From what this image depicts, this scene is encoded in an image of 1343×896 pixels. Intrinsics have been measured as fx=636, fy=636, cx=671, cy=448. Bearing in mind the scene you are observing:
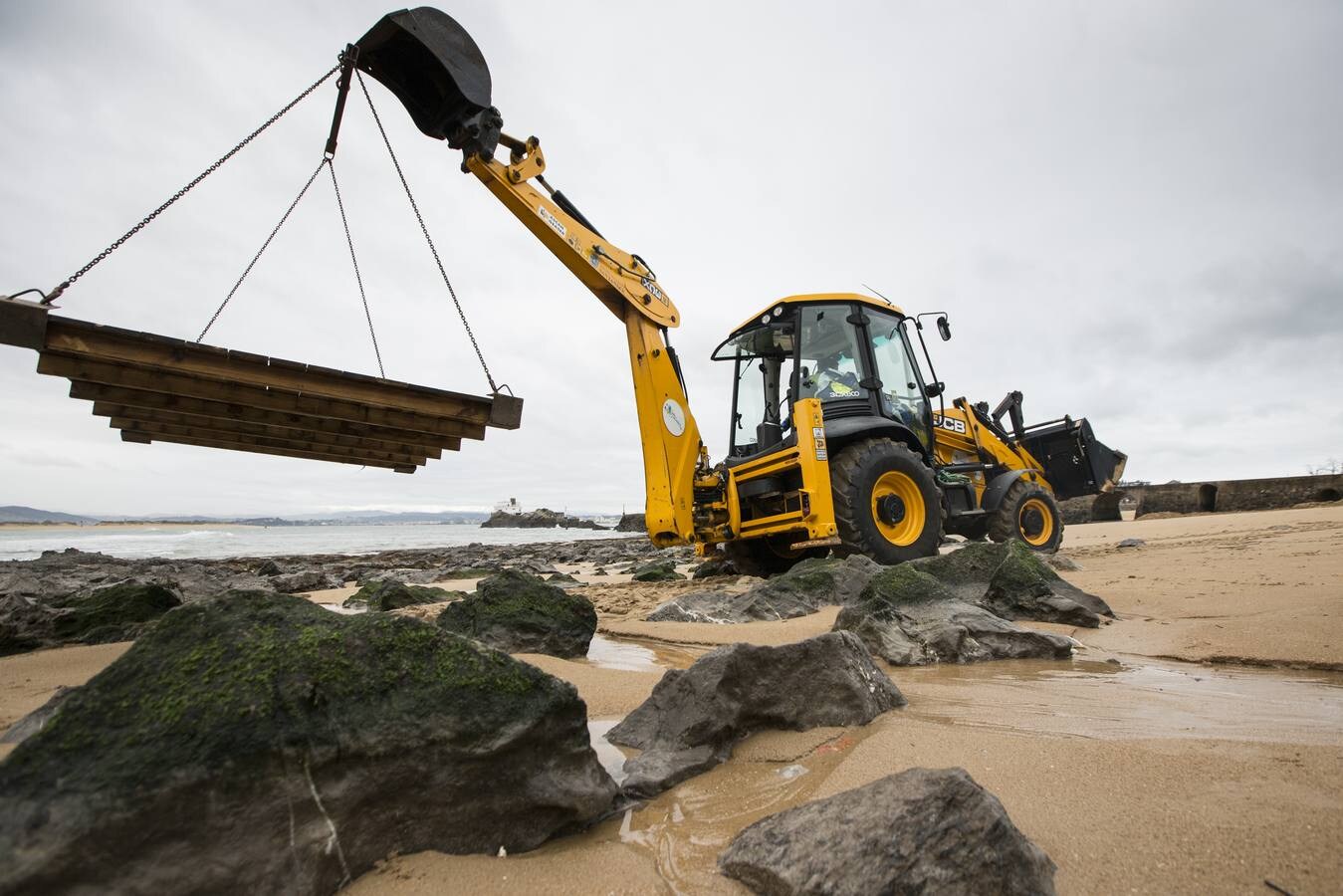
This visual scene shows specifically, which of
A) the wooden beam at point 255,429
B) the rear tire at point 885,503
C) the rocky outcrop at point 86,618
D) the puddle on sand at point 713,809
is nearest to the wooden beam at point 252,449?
the wooden beam at point 255,429

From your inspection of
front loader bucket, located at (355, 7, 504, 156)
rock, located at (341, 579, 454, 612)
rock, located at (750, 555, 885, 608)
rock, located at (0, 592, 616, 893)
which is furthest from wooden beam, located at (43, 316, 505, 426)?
rock, located at (0, 592, 616, 893)

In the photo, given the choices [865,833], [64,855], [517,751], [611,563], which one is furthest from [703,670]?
[611,563]

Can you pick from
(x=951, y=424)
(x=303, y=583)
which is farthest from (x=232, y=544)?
(x=951, y=424)

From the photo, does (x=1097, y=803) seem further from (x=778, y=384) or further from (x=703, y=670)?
(x=778, y=384)

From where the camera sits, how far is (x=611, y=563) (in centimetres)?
1293

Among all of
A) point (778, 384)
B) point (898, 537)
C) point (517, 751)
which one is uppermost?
point (778, 384)

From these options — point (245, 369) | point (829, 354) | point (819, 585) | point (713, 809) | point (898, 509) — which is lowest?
point (713, 809)

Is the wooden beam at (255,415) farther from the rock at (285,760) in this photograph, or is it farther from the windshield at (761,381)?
the rock at (285,760)

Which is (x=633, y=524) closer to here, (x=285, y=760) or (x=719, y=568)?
(x=719, y=568)

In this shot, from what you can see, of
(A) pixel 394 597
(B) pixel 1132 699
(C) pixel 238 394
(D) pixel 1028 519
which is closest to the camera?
(B) pixel 1132 699

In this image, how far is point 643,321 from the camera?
275 inches

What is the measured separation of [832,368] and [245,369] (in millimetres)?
5627

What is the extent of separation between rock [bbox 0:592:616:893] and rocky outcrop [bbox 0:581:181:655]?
3002 mm

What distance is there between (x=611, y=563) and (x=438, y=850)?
38.3 ft
